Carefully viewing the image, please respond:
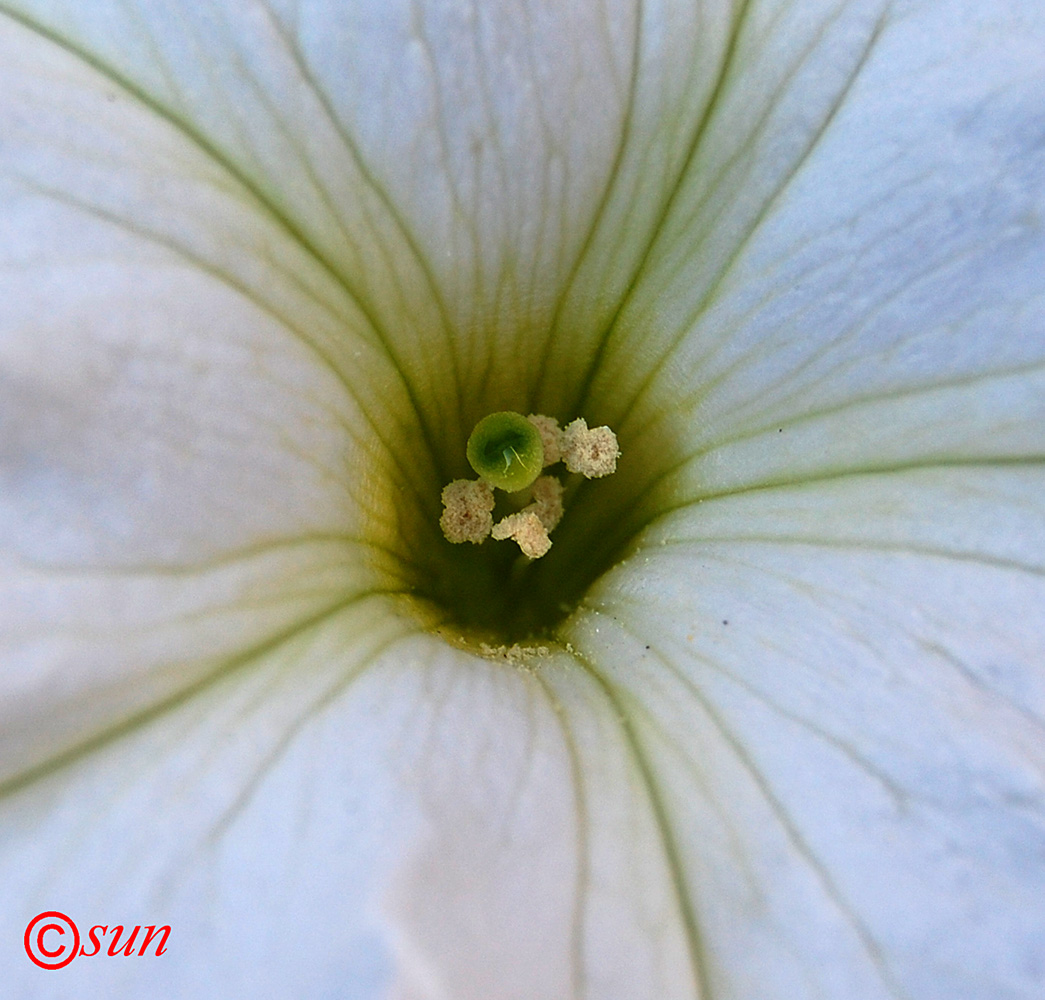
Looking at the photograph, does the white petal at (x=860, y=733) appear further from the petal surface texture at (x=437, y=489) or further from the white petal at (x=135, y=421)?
the white petal at (x=135, y=421)

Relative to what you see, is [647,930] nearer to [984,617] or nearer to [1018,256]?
[984,617]

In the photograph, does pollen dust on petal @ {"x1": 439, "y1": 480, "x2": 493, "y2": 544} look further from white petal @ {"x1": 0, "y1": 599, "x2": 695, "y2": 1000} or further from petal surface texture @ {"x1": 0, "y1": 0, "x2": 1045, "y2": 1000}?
white petal @ {"x1": 0, "y1": 599, "x2": 695, "y2": 1000}

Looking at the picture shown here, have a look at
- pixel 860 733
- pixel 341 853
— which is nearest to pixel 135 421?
pixel 341 853

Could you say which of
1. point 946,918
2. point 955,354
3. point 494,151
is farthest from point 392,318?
point 946,918

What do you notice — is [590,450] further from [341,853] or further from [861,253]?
[341,853]

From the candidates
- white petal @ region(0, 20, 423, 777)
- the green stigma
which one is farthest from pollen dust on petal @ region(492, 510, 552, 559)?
white petal @ region(0, 20, 423, 777)

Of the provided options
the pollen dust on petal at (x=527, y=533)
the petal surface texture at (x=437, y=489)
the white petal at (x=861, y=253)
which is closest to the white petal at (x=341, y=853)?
the petal surface texture at (x=437, y=489)

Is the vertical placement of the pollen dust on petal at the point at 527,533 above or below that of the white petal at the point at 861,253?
below
